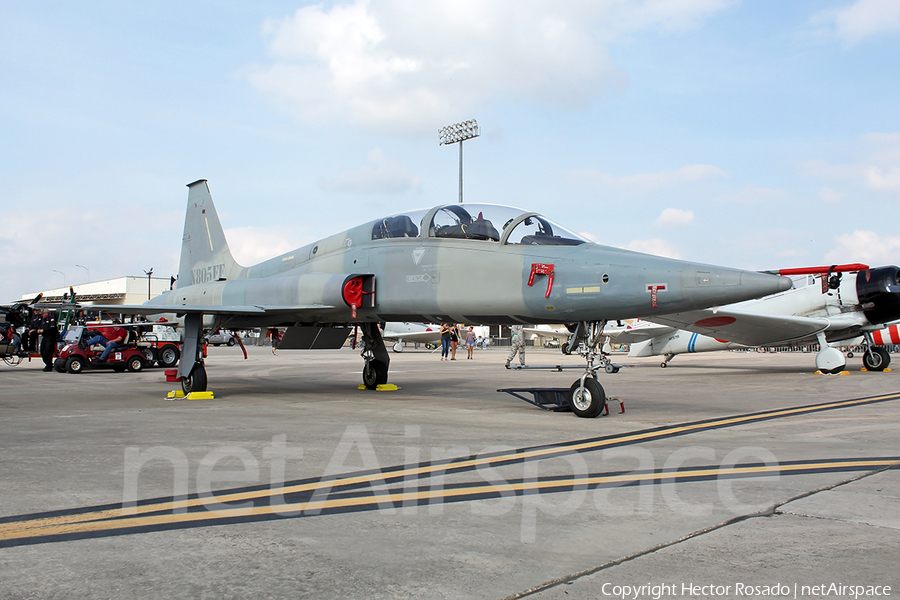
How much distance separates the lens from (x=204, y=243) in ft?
52.5

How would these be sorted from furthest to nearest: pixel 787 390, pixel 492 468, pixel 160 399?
pixel 787 390 < pixel 160 399 < pixel 492 468

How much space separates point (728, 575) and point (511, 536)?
1.02 metres

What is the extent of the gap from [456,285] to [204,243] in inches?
353

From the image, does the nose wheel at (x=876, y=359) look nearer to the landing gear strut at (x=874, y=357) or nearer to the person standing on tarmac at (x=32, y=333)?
the landing gear strut at (x=874, y=357)

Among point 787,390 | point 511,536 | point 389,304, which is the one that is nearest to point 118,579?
point 511,536

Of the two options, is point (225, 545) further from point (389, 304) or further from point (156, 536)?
point (389, 304)

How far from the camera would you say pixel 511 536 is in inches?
128

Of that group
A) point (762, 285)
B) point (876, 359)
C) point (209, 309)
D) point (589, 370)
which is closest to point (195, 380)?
point (209, 309)

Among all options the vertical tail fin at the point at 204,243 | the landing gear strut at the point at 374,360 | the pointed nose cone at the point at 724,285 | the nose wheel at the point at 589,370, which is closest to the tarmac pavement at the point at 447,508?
the nose wheel at the point at 589,370

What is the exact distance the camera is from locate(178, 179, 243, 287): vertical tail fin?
15625mm

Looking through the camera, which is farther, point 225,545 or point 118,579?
point 225,545

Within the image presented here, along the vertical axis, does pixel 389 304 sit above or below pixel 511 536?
above

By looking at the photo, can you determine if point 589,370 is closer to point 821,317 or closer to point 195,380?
point 195,380

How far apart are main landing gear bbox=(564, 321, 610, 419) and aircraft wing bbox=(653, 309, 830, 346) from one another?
9.02 metres
